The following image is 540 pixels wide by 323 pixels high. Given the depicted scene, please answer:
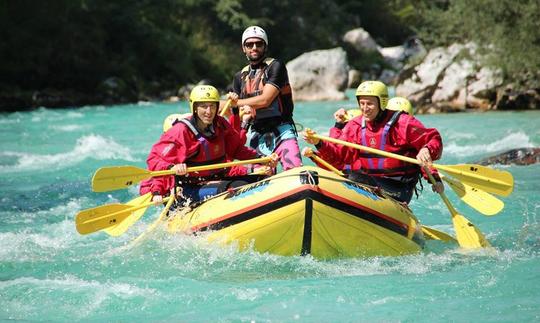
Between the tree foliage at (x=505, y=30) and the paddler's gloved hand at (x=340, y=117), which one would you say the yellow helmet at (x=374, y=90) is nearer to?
the paddler's gloved hand at (x=340, y=117)

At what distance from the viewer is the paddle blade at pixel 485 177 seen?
702 cm

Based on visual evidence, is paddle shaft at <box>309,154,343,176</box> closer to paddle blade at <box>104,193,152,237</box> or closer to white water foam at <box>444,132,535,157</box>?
paddle blade at <box>104,193,152,237</box>

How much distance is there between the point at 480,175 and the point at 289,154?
1.74m

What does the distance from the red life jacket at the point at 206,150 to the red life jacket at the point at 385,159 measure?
4.04ft

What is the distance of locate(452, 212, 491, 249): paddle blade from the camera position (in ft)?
23.1

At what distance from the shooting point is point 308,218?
600 centimetres

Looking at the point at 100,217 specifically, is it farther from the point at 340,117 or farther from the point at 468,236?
the point at 468,236

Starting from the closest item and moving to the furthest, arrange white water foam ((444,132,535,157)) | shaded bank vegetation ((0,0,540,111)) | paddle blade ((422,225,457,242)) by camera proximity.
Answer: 1. paddle blade ((422,225,457,242))
2. white water foam ((444,132,535,157))
3. shaded bank vegetation ((0,0,540,111))

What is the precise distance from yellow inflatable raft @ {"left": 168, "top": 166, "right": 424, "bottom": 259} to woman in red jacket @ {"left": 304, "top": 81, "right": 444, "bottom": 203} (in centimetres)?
73

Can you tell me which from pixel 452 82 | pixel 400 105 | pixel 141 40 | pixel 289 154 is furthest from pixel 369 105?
pixel 141 40

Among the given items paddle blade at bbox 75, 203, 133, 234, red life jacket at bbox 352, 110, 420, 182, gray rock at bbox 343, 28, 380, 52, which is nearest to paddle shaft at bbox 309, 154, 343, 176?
red life jacket at bbox 352, 110, 420, 182

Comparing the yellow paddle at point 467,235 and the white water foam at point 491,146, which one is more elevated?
the white water foam at point 491,146

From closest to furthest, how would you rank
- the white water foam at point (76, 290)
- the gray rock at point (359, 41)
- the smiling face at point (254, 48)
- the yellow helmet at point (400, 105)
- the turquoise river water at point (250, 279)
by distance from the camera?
1. the turquoise river water at point (250, 279)
2. the white water foam at point (76, 290)
3. the smiling face at point (254, 48)
4. the yellow helmet at point (400, 105)
5. the gray rock at point (359, 41)

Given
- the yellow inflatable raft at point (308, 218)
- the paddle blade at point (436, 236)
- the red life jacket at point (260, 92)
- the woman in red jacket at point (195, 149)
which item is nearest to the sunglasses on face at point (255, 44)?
the red life jacket at point (260, 92)
